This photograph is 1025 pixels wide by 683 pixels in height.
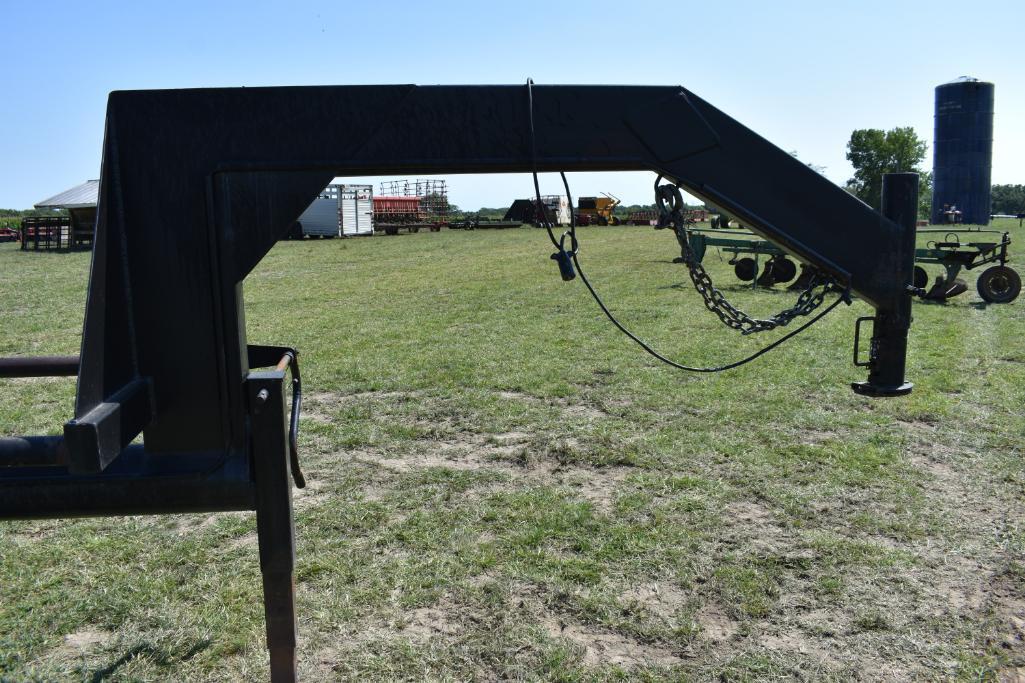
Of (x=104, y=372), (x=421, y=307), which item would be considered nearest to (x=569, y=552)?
(x=104, y=372)

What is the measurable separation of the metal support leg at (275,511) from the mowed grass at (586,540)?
1.77 ft

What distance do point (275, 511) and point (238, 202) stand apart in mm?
840

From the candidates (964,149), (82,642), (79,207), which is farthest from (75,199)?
(964,149)

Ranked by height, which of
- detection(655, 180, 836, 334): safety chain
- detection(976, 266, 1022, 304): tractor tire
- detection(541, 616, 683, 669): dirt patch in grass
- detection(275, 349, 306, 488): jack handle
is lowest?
detection(541, 616, 683, 669): dirt patch in grass

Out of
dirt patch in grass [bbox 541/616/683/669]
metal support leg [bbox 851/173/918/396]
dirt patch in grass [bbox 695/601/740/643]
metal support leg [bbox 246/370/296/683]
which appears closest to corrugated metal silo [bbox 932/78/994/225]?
dirt patch in grass [bbox 695/601/740/643]

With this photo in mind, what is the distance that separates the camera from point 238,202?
220 centimetres

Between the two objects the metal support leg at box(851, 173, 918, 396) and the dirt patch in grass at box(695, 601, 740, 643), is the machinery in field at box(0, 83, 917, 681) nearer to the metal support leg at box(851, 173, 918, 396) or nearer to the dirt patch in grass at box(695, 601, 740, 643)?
the metal support leg at box(851, 173, 918, 396)

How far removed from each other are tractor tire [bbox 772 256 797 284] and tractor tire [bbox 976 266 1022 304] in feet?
8.72

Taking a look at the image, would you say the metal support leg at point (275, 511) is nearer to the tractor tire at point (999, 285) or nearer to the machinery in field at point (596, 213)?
the tractor tire at point (999, 285)

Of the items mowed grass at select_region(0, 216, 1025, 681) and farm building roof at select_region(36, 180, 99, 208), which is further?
farm building roof at select_region(36, 180, 99, 208)

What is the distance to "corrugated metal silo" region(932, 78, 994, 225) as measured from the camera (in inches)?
2130

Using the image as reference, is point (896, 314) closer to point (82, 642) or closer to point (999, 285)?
point (82, 642)

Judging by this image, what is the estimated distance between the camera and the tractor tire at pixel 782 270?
44.2 feet

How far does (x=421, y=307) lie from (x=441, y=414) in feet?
19.7
